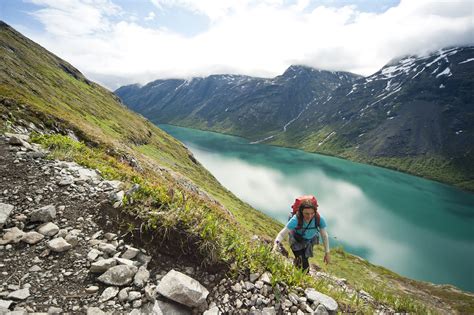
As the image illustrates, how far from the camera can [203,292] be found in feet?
16.3

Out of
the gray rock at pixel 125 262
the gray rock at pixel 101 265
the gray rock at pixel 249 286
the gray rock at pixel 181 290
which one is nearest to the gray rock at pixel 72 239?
the gray rock at pixel 101 265

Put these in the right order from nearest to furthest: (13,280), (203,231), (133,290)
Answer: (13,280) → (133,290) → (203,231)

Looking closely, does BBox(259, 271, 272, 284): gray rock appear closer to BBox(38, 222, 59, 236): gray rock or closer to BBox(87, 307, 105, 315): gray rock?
BBox(87, 307, 105, 315): gray rock

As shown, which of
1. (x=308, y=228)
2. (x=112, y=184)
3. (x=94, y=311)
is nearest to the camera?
(x=94, y=311)

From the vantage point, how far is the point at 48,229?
18.4 feet

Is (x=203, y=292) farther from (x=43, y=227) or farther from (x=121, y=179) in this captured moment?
(x=121, y=179)

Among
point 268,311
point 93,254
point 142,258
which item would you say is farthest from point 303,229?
point 93,254

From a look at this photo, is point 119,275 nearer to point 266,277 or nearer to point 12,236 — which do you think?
point 12,236

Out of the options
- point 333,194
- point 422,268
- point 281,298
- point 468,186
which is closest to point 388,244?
point 422,268

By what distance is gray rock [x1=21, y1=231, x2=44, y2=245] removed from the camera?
5274 millimetres

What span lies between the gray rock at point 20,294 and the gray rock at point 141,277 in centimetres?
167

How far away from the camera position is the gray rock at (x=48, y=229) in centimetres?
556

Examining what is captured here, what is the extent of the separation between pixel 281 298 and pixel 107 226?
4.34 metres

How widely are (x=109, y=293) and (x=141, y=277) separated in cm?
58
